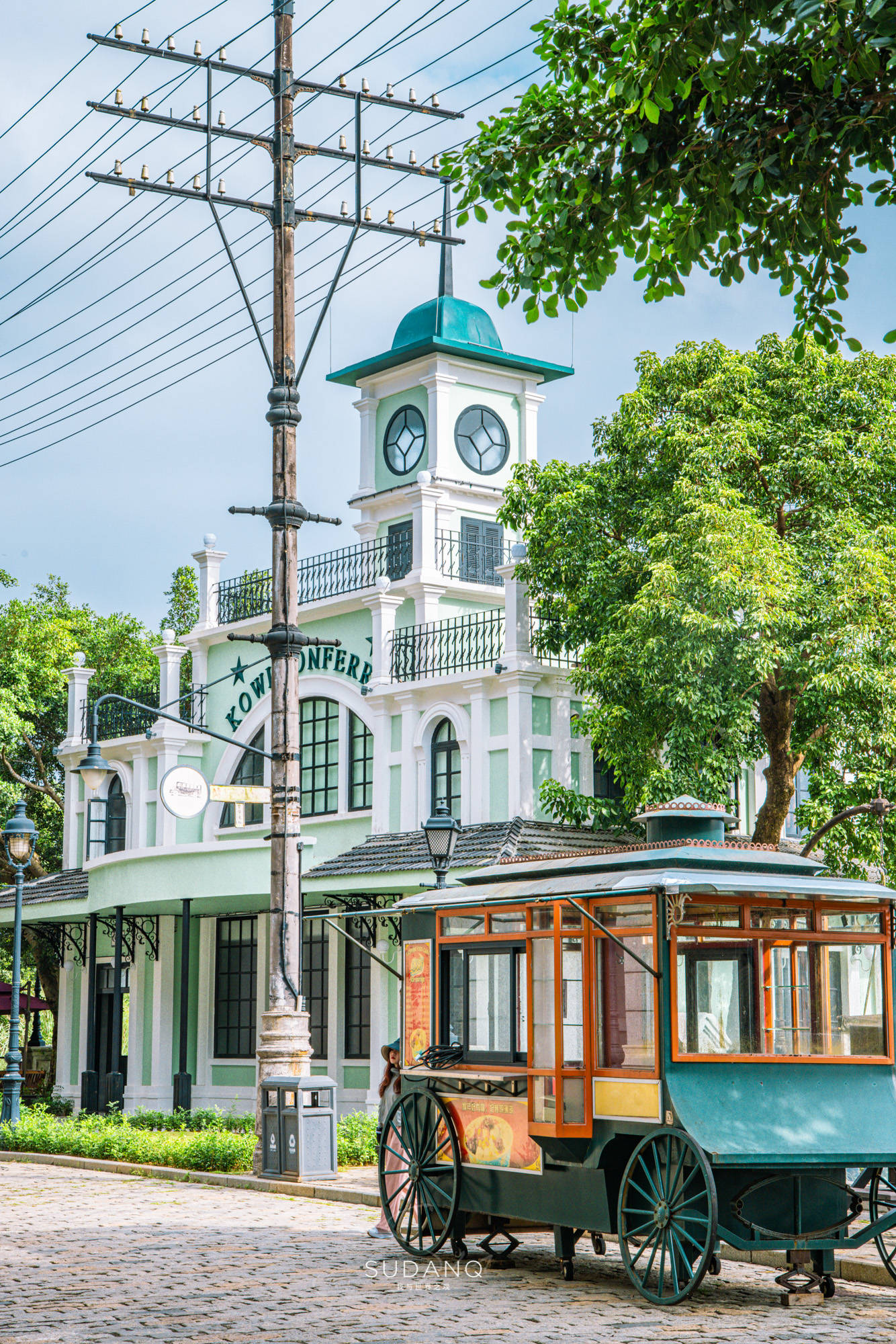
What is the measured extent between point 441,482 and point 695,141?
1836 centimetres

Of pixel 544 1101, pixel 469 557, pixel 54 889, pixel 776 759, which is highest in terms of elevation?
pixel 469 557

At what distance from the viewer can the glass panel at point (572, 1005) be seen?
10.6 metres

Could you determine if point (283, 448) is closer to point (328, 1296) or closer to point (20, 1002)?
point (328, 1296)

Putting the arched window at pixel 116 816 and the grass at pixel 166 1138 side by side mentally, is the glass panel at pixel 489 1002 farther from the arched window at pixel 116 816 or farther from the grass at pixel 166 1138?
the arched window at pixel 116 816

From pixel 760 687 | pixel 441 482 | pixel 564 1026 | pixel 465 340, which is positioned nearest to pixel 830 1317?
pixel 564 1026

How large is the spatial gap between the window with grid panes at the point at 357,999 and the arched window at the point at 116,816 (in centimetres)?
763

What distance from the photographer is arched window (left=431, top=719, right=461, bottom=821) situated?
24391 millimetres

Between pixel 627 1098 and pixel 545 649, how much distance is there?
1334cm

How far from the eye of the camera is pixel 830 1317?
952 cm

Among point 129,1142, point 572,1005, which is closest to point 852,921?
point 572,1005

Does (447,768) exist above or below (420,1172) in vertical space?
above

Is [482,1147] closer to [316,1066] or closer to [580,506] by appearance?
[580,506]

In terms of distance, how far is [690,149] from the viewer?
9383 mm

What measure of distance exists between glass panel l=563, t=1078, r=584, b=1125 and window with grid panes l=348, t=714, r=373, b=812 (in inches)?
622
